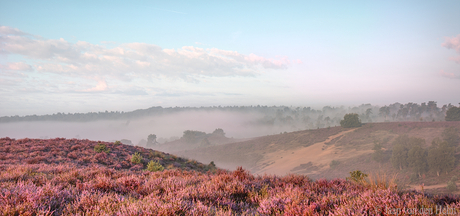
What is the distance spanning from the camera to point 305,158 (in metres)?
95.4

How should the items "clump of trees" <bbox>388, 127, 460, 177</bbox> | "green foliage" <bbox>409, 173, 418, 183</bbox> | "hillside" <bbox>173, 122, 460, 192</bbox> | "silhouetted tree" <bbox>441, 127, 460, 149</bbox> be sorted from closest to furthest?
1. "green foliage" <bbox>409, 173, 418, 183</bbox>
2. "clump of trees" <bbox>388, 127, 460, 177</bbox>
3. "hillside" <bbox>173, 122, 460, 192</bbox>
4. "silhouetted tree" <bbox>441, 127, 460, 149</bbox>

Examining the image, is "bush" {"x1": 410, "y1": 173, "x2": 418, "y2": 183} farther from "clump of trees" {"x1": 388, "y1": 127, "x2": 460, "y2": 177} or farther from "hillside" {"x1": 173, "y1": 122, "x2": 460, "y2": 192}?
"clump of trees" {"x1": 388, "y1": 127, "x2": 460, "y2": 177}

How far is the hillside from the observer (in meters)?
74.8

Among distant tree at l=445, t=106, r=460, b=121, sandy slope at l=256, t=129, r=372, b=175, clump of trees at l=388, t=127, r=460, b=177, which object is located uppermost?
distant tree at l=445, t=106, r=460, b=121

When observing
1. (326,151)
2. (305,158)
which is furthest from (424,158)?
(305,158)

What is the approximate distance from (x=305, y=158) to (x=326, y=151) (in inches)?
423

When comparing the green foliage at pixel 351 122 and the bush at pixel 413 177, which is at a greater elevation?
the green foliage at pixel 351 122

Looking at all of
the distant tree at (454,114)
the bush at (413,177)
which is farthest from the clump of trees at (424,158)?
the distant tree at (454,114)

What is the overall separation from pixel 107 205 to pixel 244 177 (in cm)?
412

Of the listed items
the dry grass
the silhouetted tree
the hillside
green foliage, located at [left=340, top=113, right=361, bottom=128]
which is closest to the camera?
the dry grass

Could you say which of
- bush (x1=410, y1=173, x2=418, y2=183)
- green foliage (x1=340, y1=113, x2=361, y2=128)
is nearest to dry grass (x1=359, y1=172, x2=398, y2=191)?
bush (x1=410, y1=173, x2=418, y2=183)

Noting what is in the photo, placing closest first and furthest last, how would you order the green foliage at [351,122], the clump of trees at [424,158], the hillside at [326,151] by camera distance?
→ 1. the clump of trees at [424,158]
2. the hillside at [326,151]
3. the green foliage at [351,122]

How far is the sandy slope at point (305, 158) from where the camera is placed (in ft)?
278

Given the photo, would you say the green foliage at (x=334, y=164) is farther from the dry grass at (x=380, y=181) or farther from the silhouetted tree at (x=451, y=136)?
the dry grass at (x=380, y=181)
